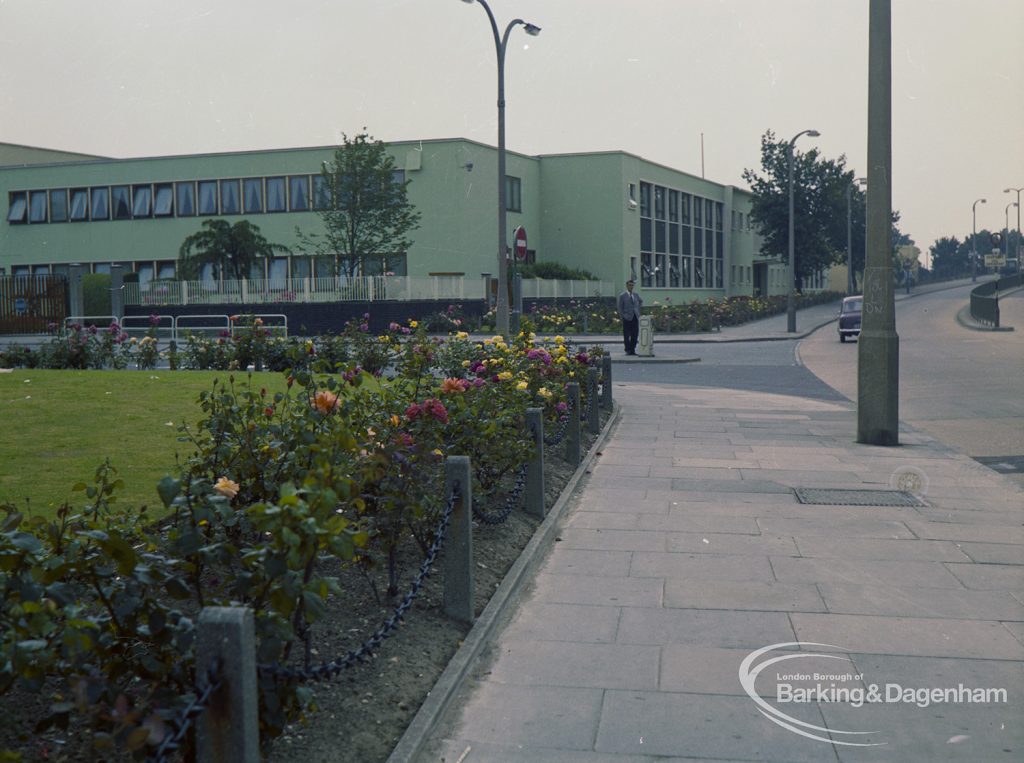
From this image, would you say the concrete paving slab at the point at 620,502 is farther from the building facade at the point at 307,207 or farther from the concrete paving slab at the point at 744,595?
the building facade at the point at 307,207

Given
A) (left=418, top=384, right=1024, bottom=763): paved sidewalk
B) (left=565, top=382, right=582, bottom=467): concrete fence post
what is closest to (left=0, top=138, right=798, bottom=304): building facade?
(left=565, top=382, right=582, bottom=467): concrete fence post

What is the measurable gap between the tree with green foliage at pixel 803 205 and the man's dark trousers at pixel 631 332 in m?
52.9

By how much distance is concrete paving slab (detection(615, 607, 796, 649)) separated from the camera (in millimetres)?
5539

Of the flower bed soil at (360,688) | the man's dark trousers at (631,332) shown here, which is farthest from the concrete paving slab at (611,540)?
the man's dark trousers at (631,332)

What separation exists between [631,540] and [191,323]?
3872 cm

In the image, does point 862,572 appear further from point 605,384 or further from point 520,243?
point 520,243

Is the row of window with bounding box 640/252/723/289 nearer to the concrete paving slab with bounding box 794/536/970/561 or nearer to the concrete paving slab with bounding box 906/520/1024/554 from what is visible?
the concrete paving slab with bounding box 906/520/1024/554

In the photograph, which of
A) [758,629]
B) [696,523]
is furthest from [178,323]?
[758,629]

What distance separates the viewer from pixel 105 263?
177 ft

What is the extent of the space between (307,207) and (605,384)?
37052 mm

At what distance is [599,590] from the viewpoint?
654 cm

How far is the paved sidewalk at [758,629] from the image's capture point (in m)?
4.36

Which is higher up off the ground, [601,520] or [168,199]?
[168,199]

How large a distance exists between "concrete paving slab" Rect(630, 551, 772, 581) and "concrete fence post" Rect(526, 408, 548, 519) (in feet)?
3.58
